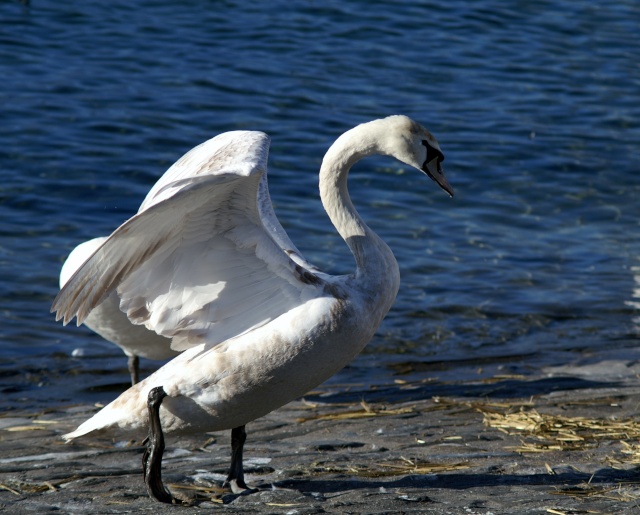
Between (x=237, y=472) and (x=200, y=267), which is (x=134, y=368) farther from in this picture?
(x=200, y=267)

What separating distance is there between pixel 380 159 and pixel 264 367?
7.63 metres

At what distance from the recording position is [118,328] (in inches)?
252

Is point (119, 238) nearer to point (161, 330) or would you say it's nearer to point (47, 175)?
point (161, 330)

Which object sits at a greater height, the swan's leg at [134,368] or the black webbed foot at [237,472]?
the black webbed foot at [237,472]

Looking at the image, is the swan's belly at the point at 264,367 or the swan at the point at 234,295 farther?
the swan's belly at the point at 264,367

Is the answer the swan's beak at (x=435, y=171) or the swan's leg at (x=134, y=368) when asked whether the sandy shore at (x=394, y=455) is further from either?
the swan's beak at (x=435, y=171)

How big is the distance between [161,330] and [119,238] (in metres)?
0.80

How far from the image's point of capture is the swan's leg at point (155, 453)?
461 cm

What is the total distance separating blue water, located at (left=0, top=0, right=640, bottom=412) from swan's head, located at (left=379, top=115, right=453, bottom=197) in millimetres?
2814

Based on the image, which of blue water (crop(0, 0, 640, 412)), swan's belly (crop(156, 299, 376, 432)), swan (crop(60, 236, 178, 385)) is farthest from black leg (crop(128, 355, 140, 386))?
swan's belly (crop(156, 299, 376, 432))

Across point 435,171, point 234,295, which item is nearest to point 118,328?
point 234,295

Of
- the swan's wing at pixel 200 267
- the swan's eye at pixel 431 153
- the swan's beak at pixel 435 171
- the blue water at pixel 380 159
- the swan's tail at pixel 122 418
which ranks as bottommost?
the blue water at pixel 380 159

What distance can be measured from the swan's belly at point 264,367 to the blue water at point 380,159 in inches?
98.2

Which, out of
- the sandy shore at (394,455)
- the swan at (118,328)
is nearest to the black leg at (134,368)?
the swan at (118,328)
